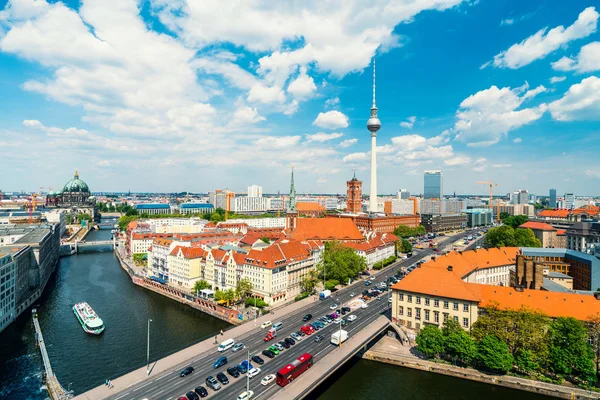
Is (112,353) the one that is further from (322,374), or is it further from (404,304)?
(404,304)

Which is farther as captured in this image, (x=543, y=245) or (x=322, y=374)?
(x=543, y=245)

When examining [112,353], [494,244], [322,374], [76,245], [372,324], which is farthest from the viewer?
[76,245]

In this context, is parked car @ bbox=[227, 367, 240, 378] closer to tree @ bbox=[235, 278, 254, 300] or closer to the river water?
the river water

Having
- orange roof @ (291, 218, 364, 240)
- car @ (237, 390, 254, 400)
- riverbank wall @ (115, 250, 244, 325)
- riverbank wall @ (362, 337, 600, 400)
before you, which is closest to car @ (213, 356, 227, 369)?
car @ (237, 390, 254, 400)

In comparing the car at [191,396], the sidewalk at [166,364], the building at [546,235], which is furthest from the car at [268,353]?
the building at [546,235]

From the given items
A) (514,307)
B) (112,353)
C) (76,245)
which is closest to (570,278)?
(514,307)

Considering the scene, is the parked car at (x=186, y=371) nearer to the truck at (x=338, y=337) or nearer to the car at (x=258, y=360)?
the car at (x=258, y=360)
